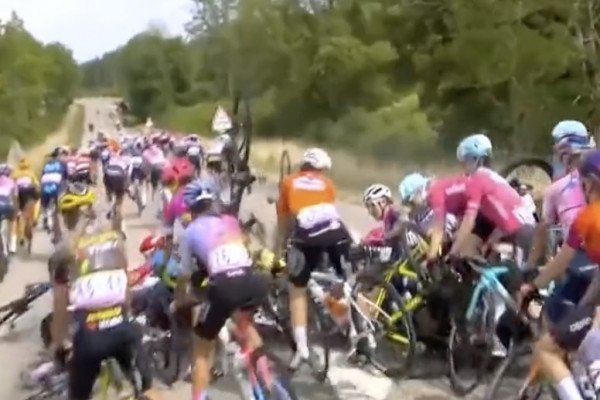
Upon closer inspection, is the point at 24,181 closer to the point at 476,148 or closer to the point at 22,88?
the point at 476,148

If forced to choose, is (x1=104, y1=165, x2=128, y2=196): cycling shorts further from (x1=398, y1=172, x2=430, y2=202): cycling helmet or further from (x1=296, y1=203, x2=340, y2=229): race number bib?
(x1=296, y1=203, x2=340, y2=229): race number bib

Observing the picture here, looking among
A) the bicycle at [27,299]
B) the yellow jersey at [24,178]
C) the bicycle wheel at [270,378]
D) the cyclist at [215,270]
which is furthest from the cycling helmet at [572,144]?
the yellow jersey at [24,178]

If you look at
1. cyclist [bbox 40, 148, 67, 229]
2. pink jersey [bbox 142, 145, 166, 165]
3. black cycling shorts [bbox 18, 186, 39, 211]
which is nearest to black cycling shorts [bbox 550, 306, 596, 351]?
cyclist [bbox 40, 148, 67, 229]

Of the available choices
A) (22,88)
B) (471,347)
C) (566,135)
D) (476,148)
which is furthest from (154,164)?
(22,88)

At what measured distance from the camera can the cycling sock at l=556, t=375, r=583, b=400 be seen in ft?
21.9

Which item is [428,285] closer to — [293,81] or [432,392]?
[432,392]

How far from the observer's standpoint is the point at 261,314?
11.5 m

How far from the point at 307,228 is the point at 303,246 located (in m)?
0.16

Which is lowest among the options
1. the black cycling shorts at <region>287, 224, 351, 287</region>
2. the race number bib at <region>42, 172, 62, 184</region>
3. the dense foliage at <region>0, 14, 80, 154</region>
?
the dense foliage at <region>0, 14, 80, 154</region>

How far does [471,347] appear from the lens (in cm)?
992

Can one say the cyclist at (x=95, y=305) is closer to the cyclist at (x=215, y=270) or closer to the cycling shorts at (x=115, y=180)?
the cyclist at (x=215, y=270)

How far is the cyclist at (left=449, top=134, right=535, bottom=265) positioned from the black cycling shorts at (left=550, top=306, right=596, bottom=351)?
3.06 meters

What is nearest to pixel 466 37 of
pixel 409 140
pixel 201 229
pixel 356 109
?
pixel 409 140

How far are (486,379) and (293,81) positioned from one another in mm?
60884
